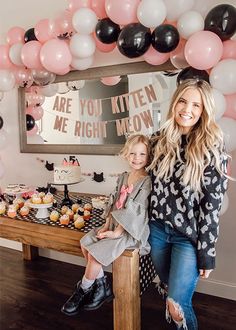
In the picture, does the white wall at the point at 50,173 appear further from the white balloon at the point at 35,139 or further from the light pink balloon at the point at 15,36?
the light pink balloon at the point at 15,36

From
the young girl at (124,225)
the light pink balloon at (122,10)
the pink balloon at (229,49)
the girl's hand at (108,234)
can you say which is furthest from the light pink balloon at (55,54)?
the girl's hand at (108,234)

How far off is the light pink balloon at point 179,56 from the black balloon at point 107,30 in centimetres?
38

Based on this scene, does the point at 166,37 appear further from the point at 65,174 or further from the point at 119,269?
the point at 119,269

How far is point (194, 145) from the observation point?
1.46 m

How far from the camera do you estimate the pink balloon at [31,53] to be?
7.51 feet

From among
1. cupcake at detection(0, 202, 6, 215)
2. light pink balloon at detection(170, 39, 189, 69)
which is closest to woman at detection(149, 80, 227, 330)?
light pink balloon at detection(170, 39, 189, 69)

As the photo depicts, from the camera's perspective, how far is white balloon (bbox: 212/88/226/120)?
1747 millimetres

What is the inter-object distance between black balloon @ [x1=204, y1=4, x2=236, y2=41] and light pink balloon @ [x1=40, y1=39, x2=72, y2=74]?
963mm

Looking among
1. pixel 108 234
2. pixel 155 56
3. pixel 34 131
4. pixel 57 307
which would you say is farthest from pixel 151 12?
pixel 57 307

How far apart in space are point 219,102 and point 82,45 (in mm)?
990

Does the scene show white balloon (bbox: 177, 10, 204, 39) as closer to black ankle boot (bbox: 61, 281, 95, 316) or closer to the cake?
the cake

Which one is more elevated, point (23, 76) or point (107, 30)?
point (107, 30)

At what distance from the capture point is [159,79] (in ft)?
7.56

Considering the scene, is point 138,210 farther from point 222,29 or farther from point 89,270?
point 222,29
